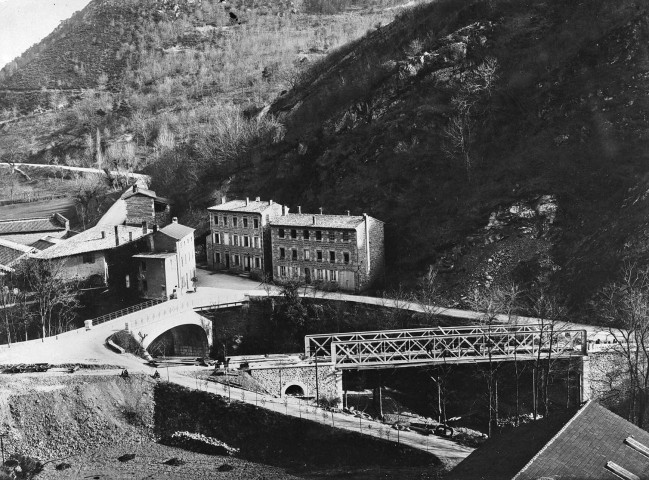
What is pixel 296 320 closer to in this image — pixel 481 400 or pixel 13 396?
pixel 481 400

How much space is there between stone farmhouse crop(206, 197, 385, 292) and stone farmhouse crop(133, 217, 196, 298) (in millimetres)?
5688

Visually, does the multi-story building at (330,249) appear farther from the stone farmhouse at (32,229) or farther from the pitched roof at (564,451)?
the pitched roof at (564,451)

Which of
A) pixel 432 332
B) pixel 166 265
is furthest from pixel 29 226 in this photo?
pixel 432 332

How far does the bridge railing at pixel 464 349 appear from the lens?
52.2 metres

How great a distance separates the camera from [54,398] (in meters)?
47.0

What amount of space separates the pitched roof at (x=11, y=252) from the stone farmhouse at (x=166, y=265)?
416 inches

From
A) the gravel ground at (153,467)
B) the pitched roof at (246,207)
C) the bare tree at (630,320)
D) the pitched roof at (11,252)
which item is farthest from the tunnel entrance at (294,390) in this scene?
the pitched roof at (11,252)

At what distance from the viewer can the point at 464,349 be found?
5272 cm

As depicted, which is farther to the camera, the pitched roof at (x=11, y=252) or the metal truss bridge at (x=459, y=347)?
the pitched roof at (x=11, y=252)

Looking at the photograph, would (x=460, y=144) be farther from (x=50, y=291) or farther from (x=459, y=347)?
(x=50, y=291)

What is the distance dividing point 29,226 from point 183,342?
3248cm

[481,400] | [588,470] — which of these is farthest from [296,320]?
[588,470]

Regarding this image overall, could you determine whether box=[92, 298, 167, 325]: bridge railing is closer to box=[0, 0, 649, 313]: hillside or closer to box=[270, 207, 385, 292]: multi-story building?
box=[270, 207, 385, 292]: multi-story building

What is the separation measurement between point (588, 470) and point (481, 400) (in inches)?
993
